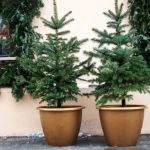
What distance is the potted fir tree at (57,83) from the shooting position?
793 cm

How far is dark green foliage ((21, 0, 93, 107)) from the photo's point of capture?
7918mm

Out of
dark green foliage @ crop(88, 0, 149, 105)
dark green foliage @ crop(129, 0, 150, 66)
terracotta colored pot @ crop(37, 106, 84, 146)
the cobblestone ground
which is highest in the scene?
dark green foliage @ crop(129, 0, 150, 66)

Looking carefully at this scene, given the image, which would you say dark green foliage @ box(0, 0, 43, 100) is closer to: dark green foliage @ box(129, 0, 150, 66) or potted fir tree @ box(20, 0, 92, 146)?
potted fir tree @ box(20, 0, 92, 146)

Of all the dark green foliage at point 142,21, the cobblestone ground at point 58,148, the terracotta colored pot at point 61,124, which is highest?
the dark green foliage at point 142,21

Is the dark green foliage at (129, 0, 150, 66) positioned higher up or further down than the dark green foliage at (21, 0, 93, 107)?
higher up

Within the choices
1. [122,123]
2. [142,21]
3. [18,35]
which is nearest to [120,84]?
[122,123]

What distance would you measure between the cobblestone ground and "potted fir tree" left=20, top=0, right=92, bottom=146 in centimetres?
21

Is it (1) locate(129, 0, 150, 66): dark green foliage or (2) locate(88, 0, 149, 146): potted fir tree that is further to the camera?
(1) locate(129, 0, 150, 66): dark green foliage

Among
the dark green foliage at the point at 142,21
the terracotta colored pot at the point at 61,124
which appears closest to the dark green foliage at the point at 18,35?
the terracotta colored pot at the point at 61,124

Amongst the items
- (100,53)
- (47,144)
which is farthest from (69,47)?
(47,144)

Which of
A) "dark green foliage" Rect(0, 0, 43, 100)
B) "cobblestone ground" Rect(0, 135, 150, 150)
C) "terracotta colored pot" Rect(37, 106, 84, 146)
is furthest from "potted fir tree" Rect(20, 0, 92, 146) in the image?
"dark green foliage" Rect(0, 0, 43, 100)

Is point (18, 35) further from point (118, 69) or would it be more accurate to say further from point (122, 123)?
point (122, 123)

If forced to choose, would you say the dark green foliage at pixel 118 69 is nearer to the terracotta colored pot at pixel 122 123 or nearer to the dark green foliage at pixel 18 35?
the terracotta colored pot at pixel 122 123

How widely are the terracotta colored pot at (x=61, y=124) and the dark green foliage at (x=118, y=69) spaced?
50cm
